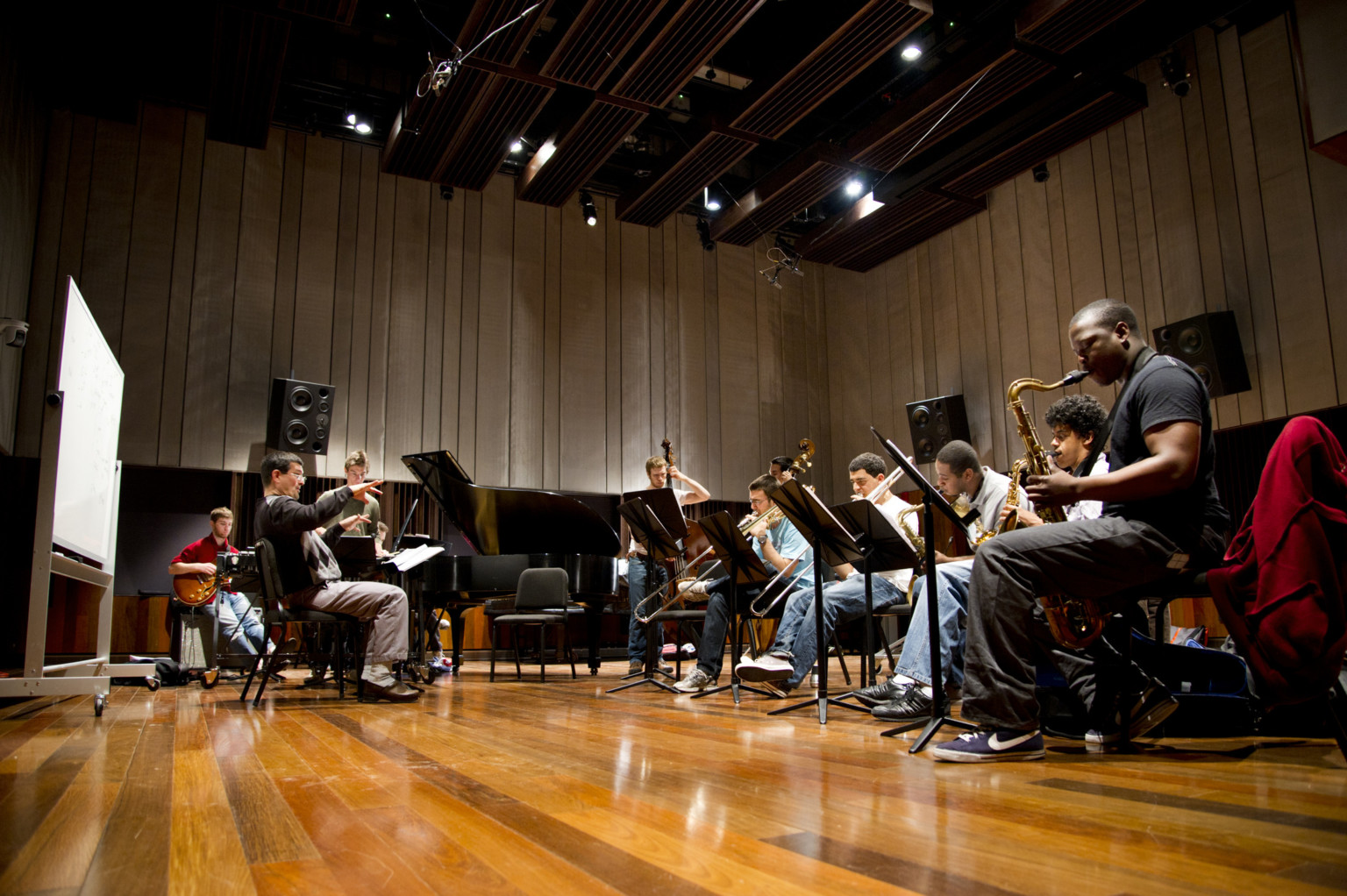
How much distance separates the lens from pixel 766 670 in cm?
388

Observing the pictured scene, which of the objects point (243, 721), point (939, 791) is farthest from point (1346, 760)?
point (243, 721)

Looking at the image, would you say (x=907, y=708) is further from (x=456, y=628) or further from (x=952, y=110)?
(x=952, y=110)

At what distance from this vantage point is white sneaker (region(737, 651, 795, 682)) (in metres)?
3.89

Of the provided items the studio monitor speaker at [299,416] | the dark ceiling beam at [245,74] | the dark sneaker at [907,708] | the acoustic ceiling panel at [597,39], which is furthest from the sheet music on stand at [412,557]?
the dark ceiling beam at [245,74]

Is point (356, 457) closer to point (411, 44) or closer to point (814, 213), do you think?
point (411, 44)

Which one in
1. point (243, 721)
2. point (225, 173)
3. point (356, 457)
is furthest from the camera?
point (225, 173)

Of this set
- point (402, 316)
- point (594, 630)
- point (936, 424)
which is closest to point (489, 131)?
point (402, 316)

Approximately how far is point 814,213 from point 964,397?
280 cm

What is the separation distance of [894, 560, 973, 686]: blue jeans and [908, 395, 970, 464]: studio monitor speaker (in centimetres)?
550

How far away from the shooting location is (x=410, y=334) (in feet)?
28.1

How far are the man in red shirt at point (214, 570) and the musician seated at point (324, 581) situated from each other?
1.98 m

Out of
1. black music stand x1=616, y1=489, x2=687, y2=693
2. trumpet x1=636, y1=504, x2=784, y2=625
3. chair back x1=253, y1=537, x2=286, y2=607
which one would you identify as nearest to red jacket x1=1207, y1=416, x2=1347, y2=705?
trumpet x1=636, y1=504, x2=784, y2=625

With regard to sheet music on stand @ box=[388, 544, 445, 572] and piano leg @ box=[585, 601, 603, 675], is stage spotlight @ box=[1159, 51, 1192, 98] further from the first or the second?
sheet music on stand @ box=[388, 544, 445, 572]

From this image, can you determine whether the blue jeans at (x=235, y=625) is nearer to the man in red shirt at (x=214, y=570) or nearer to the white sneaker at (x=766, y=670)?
the man in red shirt at (x=214, y=570)
